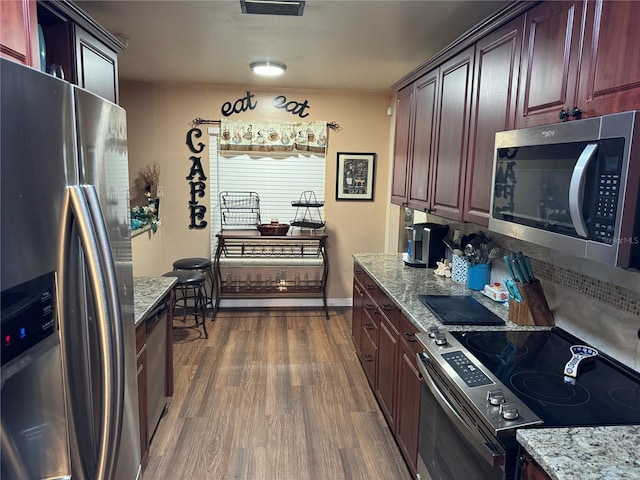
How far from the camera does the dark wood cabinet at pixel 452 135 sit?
7.60ft

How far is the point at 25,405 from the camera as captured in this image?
83 centimetres

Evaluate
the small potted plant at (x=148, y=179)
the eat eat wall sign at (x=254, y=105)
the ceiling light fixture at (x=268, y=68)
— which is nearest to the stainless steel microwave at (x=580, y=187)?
the ceiling light fixture at (x=268, y=68)

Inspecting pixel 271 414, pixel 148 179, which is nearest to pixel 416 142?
pixel 271 414

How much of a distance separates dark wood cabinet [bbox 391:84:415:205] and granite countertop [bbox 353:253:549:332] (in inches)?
20.9

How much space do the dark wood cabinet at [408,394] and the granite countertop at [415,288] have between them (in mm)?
84

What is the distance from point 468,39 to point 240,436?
2.57 m

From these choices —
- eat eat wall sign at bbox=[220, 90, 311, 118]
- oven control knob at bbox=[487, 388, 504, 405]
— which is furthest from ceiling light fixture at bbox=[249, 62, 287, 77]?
oven control knob at bbox=[487, 388, 504, 405]

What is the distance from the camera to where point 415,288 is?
8.54 feet

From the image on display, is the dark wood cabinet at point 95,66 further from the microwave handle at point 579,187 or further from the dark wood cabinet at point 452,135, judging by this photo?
the microwave handle at point 579,187

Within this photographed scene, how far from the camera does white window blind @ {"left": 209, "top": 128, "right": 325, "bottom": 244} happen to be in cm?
477

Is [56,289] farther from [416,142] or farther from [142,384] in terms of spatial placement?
[416,142]

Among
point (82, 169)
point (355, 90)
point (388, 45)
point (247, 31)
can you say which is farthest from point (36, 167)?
point (355, 90)

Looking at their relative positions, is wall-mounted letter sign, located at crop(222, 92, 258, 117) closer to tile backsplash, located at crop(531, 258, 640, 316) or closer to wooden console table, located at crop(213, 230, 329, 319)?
wooden console table, located at crop(213, 230, 329, 319)

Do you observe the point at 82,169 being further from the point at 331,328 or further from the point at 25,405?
the point at 331,328
